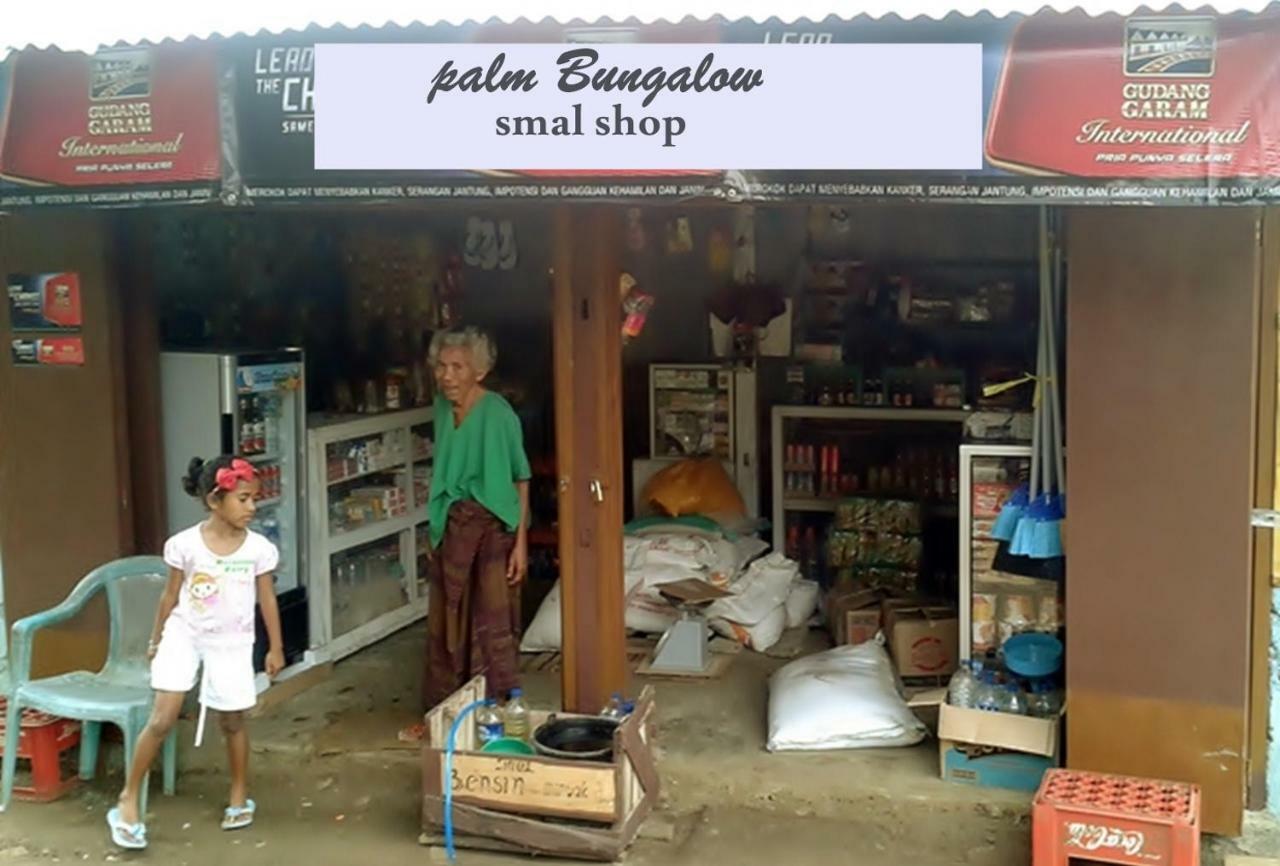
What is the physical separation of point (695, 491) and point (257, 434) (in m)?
2.78

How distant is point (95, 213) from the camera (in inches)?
239

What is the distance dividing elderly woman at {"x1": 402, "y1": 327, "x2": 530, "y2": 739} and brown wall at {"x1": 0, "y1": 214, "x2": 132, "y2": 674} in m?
1.43

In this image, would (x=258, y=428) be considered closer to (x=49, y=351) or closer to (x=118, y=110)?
(x=49, y=351)

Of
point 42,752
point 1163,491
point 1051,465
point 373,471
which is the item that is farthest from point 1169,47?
point 42,752

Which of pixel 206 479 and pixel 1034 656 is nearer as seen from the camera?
pixel 206 479

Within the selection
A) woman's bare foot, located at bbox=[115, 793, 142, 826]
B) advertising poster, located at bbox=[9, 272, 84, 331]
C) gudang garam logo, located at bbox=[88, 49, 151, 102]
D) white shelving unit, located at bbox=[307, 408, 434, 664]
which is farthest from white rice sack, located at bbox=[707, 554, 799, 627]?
gudang garam logo, located at bbox=[88, 49, 151, 102]

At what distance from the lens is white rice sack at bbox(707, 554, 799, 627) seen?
7.64 meters

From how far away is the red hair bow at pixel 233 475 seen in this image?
16.7ft

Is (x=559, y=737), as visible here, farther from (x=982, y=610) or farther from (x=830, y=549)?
(x=830, y=549)

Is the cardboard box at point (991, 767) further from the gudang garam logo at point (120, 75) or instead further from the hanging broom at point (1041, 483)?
the gudang garam logo at point (120, 75)

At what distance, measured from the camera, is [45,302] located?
6.18 metres

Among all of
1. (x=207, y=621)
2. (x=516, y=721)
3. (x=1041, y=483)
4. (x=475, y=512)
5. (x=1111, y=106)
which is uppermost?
(x=1111, y=106)

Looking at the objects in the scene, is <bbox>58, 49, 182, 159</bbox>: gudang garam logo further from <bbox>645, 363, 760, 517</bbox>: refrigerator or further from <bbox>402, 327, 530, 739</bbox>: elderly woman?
<bbox>645, 363, 760, 517</bbox>: refrigerator

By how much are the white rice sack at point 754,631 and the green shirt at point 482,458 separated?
6.11 ft
